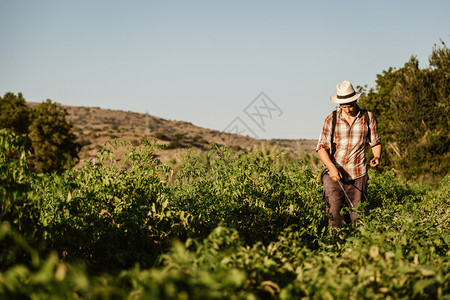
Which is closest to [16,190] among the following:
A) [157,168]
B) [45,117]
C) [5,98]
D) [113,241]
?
[113,241]

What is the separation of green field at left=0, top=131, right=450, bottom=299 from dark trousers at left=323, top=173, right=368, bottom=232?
0.29m

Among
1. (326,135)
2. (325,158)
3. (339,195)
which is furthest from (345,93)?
(339,195)

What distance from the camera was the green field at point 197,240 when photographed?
175 centimetres

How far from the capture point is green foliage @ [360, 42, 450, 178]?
1134cm

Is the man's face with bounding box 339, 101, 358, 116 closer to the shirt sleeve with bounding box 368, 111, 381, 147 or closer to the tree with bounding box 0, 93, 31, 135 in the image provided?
the shirt sleeve with bounding box 368, 111, 381, 147

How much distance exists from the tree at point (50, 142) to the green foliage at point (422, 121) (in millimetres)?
15729

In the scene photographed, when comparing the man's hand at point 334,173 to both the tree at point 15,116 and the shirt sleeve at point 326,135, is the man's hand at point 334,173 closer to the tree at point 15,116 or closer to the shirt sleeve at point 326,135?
the shirt sleeve at point 326,135

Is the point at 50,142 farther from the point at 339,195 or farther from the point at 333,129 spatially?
the point at 339,195

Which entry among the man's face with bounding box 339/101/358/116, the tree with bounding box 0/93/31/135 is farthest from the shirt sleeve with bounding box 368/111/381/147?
the tree with bounding box 0/93/31/135

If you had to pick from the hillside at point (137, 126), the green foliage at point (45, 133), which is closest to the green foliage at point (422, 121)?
the green foliage at point (45, 133)

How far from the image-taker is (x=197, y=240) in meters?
Answer: 3.53

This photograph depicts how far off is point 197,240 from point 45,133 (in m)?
19.2

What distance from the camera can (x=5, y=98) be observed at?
2302 cm

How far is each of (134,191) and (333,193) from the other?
246cm
